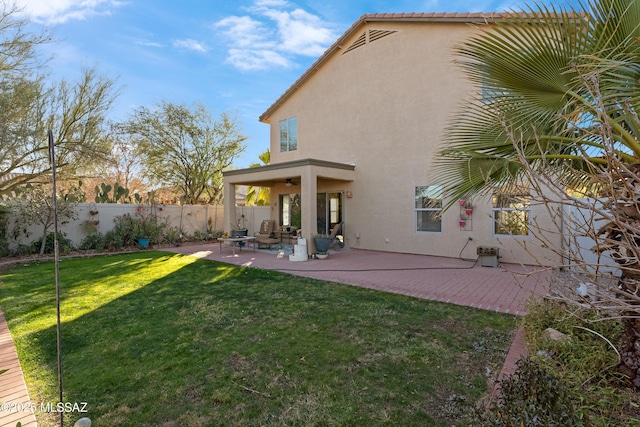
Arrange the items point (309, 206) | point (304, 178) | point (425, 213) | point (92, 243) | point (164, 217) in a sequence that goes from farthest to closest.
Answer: point (164, 217) < point (92, 243) < point (425, 213) < point (304, 178) < point (309, 206)

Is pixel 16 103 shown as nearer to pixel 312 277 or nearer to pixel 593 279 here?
pixel 312 277

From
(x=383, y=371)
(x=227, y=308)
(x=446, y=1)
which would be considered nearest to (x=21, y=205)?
(x=227, y=308)

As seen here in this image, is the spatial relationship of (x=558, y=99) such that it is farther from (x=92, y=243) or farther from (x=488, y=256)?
(x=92, y=243)

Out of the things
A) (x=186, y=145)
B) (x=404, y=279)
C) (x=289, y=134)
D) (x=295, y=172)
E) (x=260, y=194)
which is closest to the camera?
(x=404, y=279)

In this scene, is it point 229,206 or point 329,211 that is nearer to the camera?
point 329,211

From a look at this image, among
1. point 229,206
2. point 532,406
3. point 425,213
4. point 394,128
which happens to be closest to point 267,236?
point 229,206

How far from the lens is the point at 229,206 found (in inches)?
584

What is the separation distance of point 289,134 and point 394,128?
20.0 feet

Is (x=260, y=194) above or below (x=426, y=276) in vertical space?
above

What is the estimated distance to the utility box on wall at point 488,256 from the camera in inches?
383

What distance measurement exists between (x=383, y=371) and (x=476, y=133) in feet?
10.5

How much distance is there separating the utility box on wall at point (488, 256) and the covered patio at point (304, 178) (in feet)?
17.7

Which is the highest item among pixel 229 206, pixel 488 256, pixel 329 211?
pixel 229 206

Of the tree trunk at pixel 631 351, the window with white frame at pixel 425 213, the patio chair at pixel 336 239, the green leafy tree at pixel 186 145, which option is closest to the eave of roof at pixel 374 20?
the green leafy tree at pixel 186 145
